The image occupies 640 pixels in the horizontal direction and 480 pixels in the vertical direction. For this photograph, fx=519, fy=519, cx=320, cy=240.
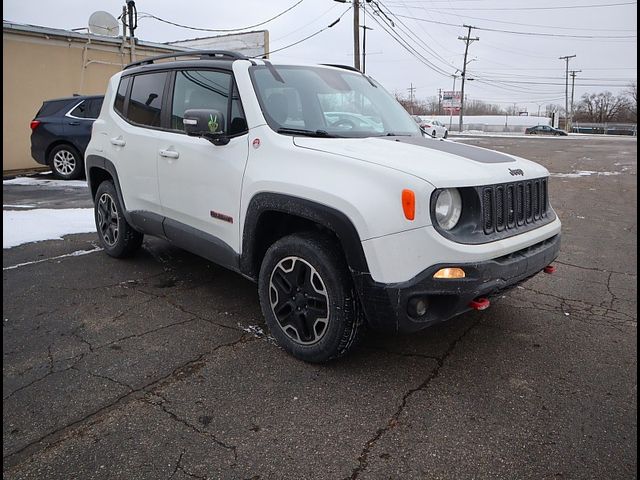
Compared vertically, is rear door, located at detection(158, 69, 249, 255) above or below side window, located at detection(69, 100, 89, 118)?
below

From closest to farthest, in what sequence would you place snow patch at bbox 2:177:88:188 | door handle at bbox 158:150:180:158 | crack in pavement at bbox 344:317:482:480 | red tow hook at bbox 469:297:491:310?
crack in pavement at bbox 344:317:482:480 < red tow hook at bbox 469:297:491:310 < door handle at bbox 158:150:180:158 < snow patch at bbox 2:177:88:188

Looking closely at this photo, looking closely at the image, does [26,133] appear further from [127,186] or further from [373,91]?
[373,91]

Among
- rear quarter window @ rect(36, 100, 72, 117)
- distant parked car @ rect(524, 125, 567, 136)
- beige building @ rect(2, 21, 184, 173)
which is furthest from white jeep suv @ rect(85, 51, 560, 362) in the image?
distant parked car @ rect(524, 125, 567, 136)

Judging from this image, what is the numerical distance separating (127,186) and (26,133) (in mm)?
11096

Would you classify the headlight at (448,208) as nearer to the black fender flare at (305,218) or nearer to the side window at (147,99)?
A: the black fender flare at (305,218)

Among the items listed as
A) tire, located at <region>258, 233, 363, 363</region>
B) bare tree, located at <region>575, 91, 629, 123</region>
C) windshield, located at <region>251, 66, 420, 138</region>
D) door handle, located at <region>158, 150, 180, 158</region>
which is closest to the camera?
tire, located at <region>258, 233, 363, 363</region>

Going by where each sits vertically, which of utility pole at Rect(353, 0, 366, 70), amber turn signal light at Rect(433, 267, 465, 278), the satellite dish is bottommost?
amber turn signal light at Rect(433, 267, 465, 278)

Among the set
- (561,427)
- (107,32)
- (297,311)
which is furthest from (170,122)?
(107,32)

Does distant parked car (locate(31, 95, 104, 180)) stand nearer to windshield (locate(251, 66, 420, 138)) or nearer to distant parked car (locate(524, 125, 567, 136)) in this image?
windshield (locate(251, 66, 420, 138))

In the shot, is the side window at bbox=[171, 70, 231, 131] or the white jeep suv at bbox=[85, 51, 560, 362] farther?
the side window at bbox=[171, 70, 231, 131]

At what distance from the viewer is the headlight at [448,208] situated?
2861mm

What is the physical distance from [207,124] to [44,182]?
32.4ft

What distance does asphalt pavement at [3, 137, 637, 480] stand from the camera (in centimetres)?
247

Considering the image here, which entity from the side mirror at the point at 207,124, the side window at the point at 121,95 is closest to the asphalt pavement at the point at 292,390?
the side mirror at the point at 207,124
